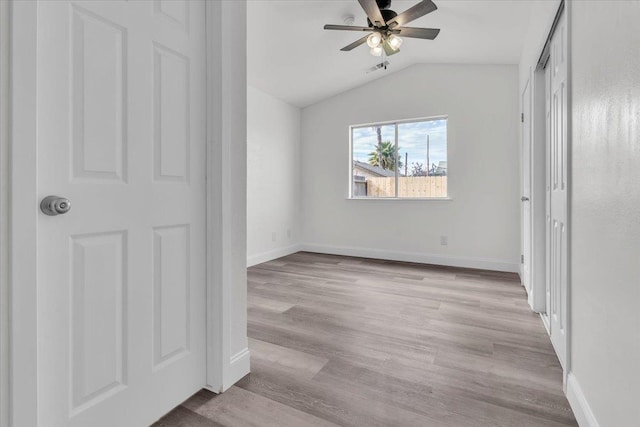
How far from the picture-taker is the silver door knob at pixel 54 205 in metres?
0.97

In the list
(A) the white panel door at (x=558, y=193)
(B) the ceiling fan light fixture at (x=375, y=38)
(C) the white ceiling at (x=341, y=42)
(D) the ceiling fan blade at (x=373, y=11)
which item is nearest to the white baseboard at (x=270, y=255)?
(C) the white ceiling at (x=341, y=42)

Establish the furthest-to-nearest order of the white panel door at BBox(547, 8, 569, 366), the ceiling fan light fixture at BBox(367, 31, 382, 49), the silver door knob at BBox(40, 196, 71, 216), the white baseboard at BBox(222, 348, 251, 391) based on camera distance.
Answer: the ceiling fan light fixture at BBox(367, 31, 382, 49)
the white panel door at BBox(547, 8, 569, 366)
the white baseboard at BBox(222, 348, 251, 391)
the silver door knob at BBox(40, 196, 71, 216)

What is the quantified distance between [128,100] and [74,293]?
696mm

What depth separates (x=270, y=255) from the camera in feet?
15.5

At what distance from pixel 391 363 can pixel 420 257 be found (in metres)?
2.92

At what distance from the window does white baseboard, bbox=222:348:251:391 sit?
11.7ft

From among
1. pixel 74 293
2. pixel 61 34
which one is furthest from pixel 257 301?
pixel 61 34

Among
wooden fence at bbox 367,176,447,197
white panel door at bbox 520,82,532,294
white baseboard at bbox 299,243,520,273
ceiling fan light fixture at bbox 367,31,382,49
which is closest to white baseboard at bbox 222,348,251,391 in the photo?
white panel door at bbox 520,82,532,294

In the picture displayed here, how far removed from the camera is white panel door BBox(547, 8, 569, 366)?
174cm

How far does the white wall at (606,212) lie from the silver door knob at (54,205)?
63.7 inches

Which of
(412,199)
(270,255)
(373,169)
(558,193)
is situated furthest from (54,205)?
(373,169)

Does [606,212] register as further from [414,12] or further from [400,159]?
[400,159]

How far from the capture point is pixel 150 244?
4.27 ft

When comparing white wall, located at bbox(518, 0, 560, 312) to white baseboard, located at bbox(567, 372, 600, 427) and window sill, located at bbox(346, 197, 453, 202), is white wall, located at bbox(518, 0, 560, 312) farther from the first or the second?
window sill, located at bbox(346, 197, 453, 202)
